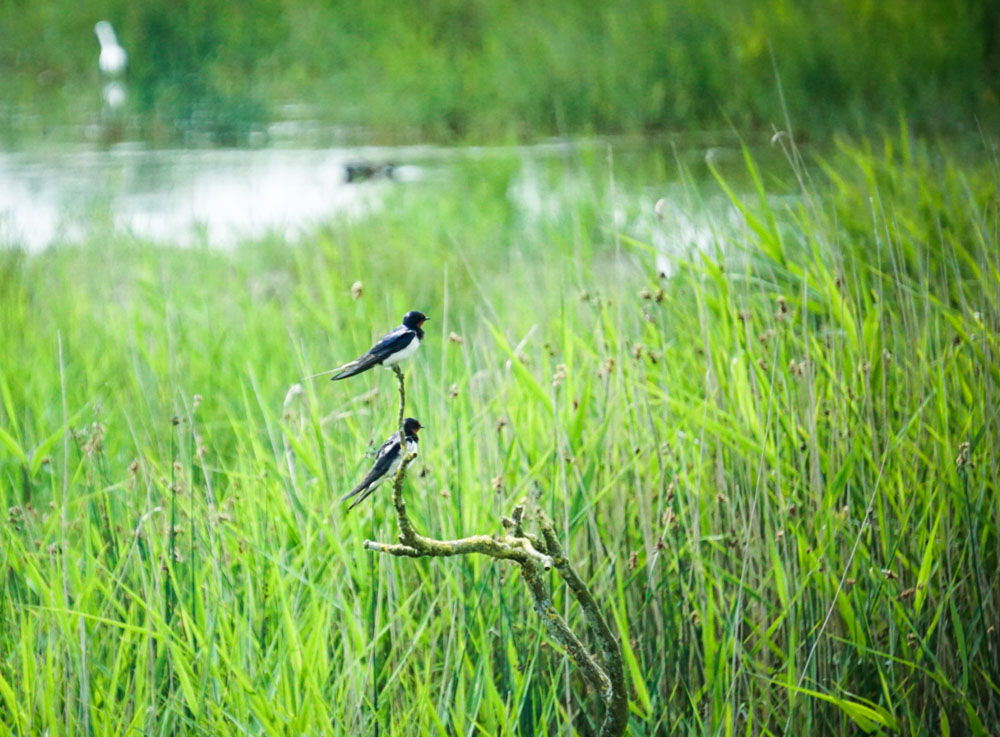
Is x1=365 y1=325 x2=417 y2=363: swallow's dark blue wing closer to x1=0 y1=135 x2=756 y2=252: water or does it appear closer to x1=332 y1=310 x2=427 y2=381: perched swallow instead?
x1=332 y1=310 x2=427 y2=381: perched swallow

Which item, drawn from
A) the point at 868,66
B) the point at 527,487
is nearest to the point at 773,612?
the point at 527,487

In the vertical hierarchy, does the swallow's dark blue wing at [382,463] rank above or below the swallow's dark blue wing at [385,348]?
below

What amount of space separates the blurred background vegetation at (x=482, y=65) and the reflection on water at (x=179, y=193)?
1.20 ft

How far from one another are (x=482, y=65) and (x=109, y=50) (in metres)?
2.15

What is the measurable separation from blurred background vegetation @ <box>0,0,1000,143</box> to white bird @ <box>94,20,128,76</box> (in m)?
0.07

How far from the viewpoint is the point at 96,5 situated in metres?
4.62

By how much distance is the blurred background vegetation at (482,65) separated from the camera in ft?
14.9

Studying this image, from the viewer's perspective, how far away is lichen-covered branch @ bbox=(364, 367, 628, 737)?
59cm

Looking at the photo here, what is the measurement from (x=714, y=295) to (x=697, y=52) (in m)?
4.02

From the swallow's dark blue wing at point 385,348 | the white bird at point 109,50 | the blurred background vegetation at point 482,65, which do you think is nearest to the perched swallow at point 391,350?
the swallow's dark blue wing at point 385,348

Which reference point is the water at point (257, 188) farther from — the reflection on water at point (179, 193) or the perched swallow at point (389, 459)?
the perched swallow at point (389, 459)

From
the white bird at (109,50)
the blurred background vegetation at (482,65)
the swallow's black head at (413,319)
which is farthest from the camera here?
the white bird at (109,50)

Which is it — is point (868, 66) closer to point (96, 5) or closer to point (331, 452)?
point (96, 5)

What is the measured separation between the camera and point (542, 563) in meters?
0.65
